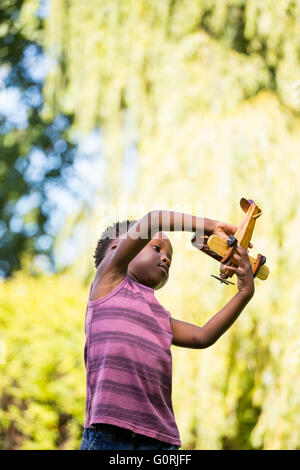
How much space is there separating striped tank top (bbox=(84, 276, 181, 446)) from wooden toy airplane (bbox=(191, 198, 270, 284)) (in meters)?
0.22

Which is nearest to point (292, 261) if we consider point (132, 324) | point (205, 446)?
point (205, 446)

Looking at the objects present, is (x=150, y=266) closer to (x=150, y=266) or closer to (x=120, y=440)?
(x=150, y=266)

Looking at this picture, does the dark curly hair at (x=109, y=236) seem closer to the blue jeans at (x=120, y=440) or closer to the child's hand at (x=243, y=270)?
the child's hand at (x=243, y=270)

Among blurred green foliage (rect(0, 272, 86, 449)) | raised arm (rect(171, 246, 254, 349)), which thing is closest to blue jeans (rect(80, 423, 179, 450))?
raised arm (rect(171, 246, 254, 349))

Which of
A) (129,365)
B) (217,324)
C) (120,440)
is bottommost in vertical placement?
(120,440)

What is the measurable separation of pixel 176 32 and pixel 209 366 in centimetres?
248

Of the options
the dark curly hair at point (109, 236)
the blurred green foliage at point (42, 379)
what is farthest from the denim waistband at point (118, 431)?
the blurred green foliage at point (42, 379)

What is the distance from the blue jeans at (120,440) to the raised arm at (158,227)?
0.40 m

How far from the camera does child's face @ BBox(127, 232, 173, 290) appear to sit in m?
1.66

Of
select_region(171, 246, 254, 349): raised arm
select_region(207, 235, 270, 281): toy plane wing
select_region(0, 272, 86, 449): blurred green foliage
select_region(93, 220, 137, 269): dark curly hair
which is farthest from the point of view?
select_region(0, 272, 86, 449): blurred green foliage

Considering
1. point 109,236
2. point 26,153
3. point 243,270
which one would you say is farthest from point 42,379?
point 26,153

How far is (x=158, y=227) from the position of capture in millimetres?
1466

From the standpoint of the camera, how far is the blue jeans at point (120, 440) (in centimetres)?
146

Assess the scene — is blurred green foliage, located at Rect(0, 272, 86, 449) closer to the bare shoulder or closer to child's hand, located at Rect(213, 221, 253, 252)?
the bare shoulder
